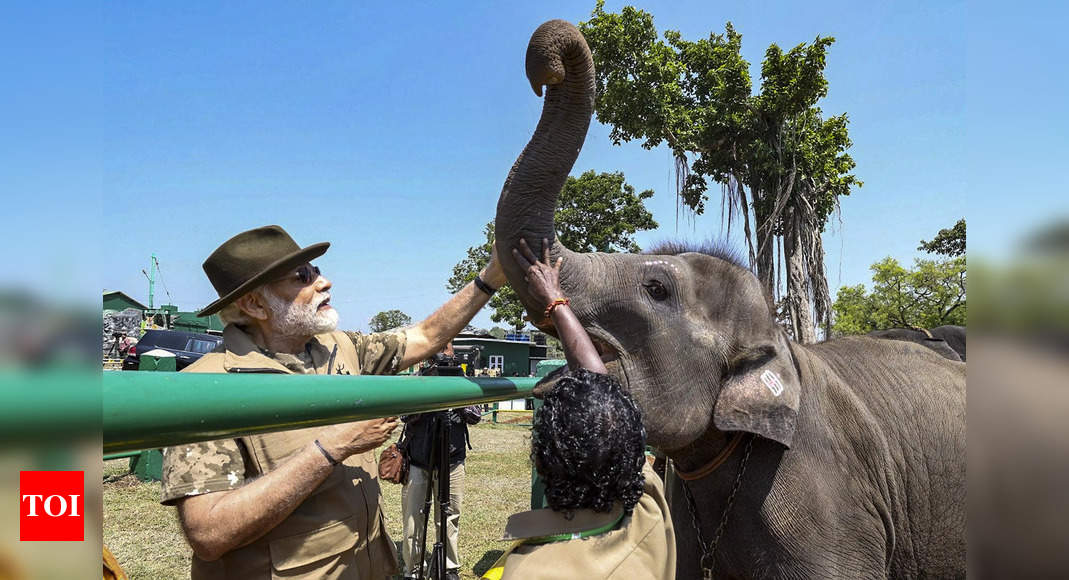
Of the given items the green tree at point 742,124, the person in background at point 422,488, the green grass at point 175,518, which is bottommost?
the green grass at point 175,518

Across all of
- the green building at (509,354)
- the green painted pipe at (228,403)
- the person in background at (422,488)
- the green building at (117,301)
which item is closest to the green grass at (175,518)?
the person in background at (422,488)

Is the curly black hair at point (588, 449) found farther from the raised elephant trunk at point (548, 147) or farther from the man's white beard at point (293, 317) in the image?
the man's white beard at point (293, 317)

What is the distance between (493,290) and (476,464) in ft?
32.2

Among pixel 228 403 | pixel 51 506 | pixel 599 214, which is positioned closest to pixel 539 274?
pixel 228 403

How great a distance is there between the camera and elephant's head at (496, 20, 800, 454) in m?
2.59

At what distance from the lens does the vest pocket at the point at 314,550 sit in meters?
2.13

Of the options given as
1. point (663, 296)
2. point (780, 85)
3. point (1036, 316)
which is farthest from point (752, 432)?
point (780, 85)

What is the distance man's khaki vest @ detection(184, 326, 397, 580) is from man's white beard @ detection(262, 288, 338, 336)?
136mm

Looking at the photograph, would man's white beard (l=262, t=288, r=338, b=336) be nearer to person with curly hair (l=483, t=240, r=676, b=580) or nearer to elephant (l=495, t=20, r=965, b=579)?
elephant (l=495, t=20, r=965, b=579)

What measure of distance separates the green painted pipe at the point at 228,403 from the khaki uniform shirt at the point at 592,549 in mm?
464

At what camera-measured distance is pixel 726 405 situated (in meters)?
2.63

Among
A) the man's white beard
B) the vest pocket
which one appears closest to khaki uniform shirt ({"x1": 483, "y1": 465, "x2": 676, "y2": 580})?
the vest pocket

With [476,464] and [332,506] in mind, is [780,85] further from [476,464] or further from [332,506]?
[332,506]

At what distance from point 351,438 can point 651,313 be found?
1318mm
